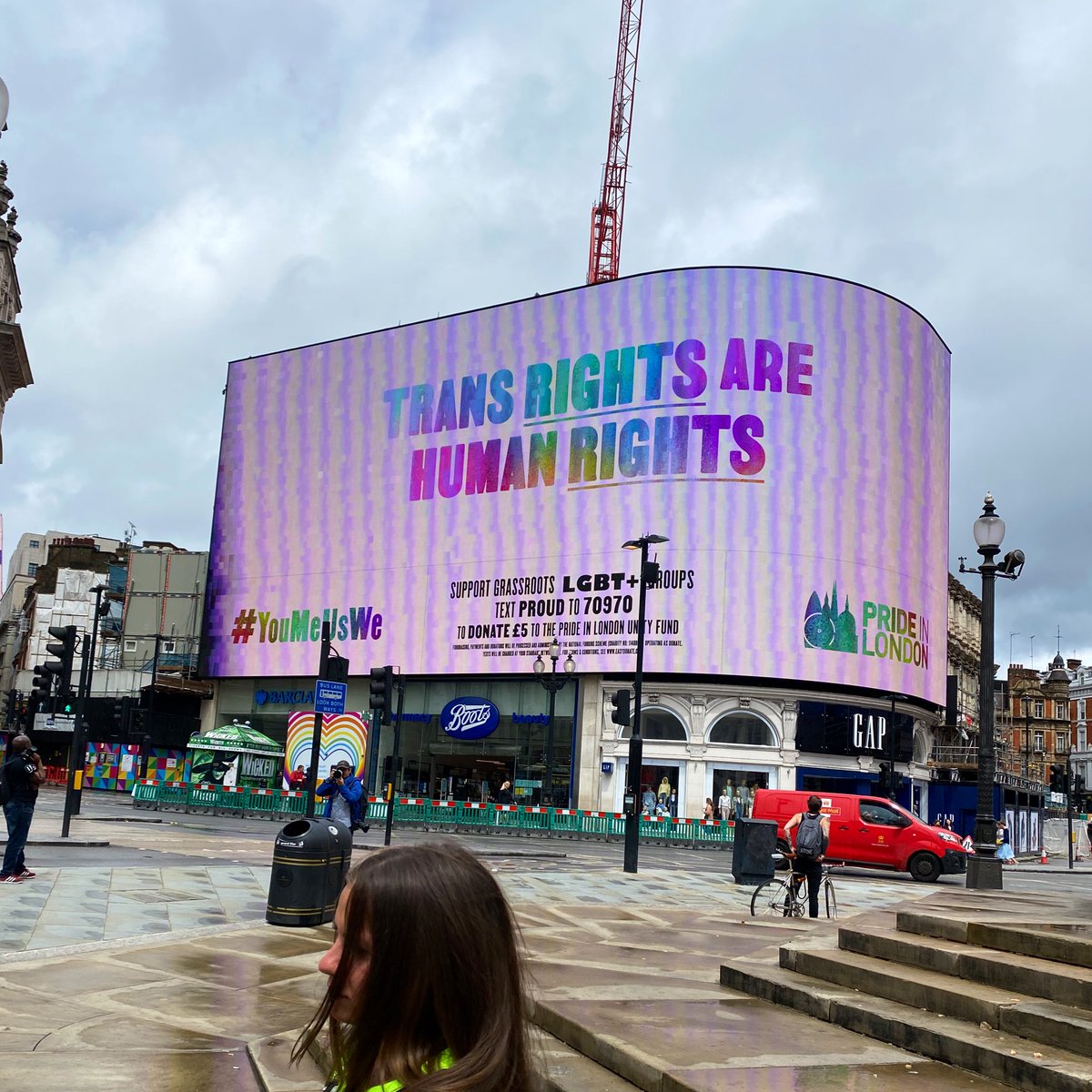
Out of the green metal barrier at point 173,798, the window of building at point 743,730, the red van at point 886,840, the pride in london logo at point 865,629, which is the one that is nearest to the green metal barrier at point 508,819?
the green metal barrier at point 173,798

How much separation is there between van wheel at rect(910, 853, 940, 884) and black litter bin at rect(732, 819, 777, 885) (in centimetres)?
991

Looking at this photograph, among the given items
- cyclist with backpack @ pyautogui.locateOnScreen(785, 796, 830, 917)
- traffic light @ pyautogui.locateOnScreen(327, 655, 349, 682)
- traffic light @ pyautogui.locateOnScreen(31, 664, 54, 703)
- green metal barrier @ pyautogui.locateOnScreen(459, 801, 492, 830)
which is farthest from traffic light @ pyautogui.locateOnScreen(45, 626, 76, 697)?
green metal barrier @ pyautogui.locateOnScreen(459, 801, 492, 830)

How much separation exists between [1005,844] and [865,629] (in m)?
11.7

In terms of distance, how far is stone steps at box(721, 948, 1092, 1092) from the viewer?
595cm

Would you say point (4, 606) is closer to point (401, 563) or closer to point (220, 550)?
point (220, 550)

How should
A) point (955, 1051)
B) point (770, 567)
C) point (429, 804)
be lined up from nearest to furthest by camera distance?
point (955, 1051)
point (429, 804)
point (770, 567)

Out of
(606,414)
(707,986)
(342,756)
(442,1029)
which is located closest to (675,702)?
(606,414)

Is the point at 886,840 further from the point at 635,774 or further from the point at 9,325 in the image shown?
the point at 9,325

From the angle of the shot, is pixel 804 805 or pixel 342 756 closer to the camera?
pixel 804 805

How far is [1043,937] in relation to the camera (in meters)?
7.89

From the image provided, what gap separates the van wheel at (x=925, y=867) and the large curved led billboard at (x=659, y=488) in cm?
1840

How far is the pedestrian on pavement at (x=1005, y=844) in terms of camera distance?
1467 inches

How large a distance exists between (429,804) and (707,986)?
32692 millimetres

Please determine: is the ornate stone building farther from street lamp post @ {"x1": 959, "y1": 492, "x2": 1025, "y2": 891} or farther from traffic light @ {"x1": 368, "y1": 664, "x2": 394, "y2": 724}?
street lamp post @ {"x1": 959, "y1": 492, "x2": 1025, "y2": 891}
